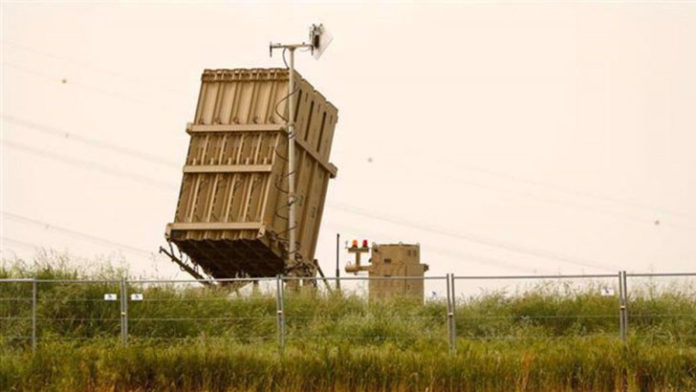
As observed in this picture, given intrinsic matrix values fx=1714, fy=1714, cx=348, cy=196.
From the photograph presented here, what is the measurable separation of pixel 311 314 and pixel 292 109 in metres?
3.76

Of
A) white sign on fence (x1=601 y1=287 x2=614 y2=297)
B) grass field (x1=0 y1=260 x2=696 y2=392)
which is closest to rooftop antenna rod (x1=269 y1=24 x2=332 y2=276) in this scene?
grass field (x1=0 y1=260 x2=696 y2=392)

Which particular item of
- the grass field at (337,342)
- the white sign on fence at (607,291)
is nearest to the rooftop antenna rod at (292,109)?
the grass field at (337,342)

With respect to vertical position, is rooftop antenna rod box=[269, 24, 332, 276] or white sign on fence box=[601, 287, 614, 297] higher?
rooftop antenna rod box=[269, 24, 332, 276]

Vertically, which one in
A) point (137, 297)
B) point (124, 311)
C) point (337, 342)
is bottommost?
point (337, 342)

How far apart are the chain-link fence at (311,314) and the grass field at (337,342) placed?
2 centimetres

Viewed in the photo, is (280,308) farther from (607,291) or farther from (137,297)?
(607,291)

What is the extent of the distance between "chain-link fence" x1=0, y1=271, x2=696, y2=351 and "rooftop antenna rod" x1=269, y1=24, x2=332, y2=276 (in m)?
1.58

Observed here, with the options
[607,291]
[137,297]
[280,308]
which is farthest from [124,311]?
[607,291]

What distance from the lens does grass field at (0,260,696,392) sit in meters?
22.6

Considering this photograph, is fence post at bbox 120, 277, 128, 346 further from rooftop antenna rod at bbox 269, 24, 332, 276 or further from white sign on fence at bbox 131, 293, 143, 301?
rooftop antenna rod at bbox 269, 24, 332, 276

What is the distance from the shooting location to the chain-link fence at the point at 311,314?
28109 millimetres

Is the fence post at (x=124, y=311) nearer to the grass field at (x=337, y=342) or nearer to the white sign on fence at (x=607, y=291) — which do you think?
the grass field at (x=337, y=342)

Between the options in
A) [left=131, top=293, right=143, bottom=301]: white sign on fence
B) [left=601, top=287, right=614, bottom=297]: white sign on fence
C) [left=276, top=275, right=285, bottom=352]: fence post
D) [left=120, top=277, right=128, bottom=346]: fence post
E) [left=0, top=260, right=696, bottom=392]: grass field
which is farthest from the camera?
[left=120, top=277, right=128, bottom=346]: fence post

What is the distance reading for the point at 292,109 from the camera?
30.5m
